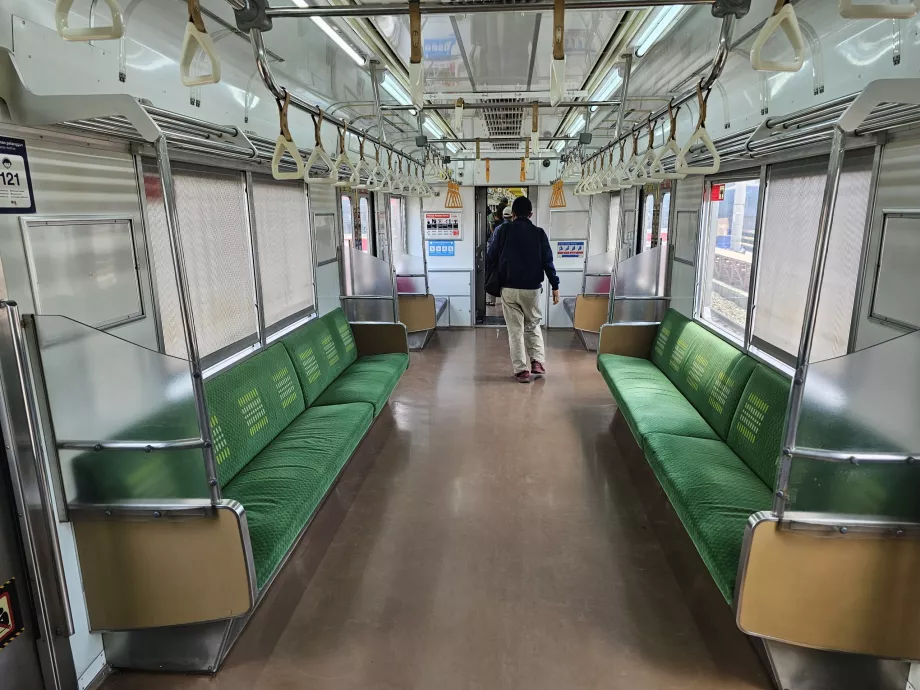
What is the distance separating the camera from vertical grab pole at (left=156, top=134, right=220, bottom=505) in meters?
1.82

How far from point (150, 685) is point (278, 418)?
1.68 m

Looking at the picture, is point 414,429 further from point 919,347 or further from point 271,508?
point 919,347

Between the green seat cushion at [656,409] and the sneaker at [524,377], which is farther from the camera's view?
the sneaker at [524,377]

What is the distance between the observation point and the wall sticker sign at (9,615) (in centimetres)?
198

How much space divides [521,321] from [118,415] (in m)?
4.58

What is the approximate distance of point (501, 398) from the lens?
5.76m

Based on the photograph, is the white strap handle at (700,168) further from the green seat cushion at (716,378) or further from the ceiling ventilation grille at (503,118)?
the ceiling ventilation grille at (503,118)

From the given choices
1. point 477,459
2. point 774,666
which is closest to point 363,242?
point 477,459

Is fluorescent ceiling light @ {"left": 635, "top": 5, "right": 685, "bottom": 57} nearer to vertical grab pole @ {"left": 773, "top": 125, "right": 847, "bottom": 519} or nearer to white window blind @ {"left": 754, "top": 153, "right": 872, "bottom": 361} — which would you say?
white window blind @ {"left": 754, "top": 153, "right": 872, "bottom": 361}

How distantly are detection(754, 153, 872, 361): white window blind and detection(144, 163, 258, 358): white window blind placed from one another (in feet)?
10.4

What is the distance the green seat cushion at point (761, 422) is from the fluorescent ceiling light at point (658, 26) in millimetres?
1907

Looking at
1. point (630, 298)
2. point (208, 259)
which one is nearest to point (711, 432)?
point (630, 298)

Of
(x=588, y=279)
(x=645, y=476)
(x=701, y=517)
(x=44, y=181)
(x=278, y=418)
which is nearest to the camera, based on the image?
(x=44, y=181)

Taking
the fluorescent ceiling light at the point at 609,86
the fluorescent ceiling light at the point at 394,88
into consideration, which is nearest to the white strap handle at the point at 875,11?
the fluorescent ceiling light at the point at 609,86
